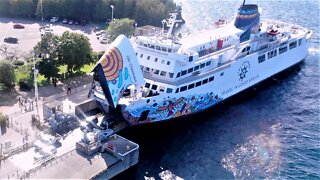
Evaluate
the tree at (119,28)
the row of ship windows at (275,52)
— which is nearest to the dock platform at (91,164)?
the row of ship windows at (275,52)

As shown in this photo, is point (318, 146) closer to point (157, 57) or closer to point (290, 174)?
point (290, 174)

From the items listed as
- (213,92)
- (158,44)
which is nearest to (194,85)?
(213,92)

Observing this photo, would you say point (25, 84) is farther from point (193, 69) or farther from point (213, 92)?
point (213, 92)

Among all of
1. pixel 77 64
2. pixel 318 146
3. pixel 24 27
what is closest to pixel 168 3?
pixel 24 27

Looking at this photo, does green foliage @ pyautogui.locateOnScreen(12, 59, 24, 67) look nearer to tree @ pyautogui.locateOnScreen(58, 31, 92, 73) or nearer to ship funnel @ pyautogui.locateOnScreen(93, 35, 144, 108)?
tree @ pyautogui.locateOnScreen(58, 31, 92, 73)

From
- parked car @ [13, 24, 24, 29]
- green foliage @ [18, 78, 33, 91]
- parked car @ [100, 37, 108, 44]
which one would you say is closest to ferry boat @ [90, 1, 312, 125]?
green foliage @ [18, 78, 33, 91]

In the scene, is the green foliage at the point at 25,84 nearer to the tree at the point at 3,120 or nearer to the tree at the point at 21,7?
the tree at the point at 3,120
